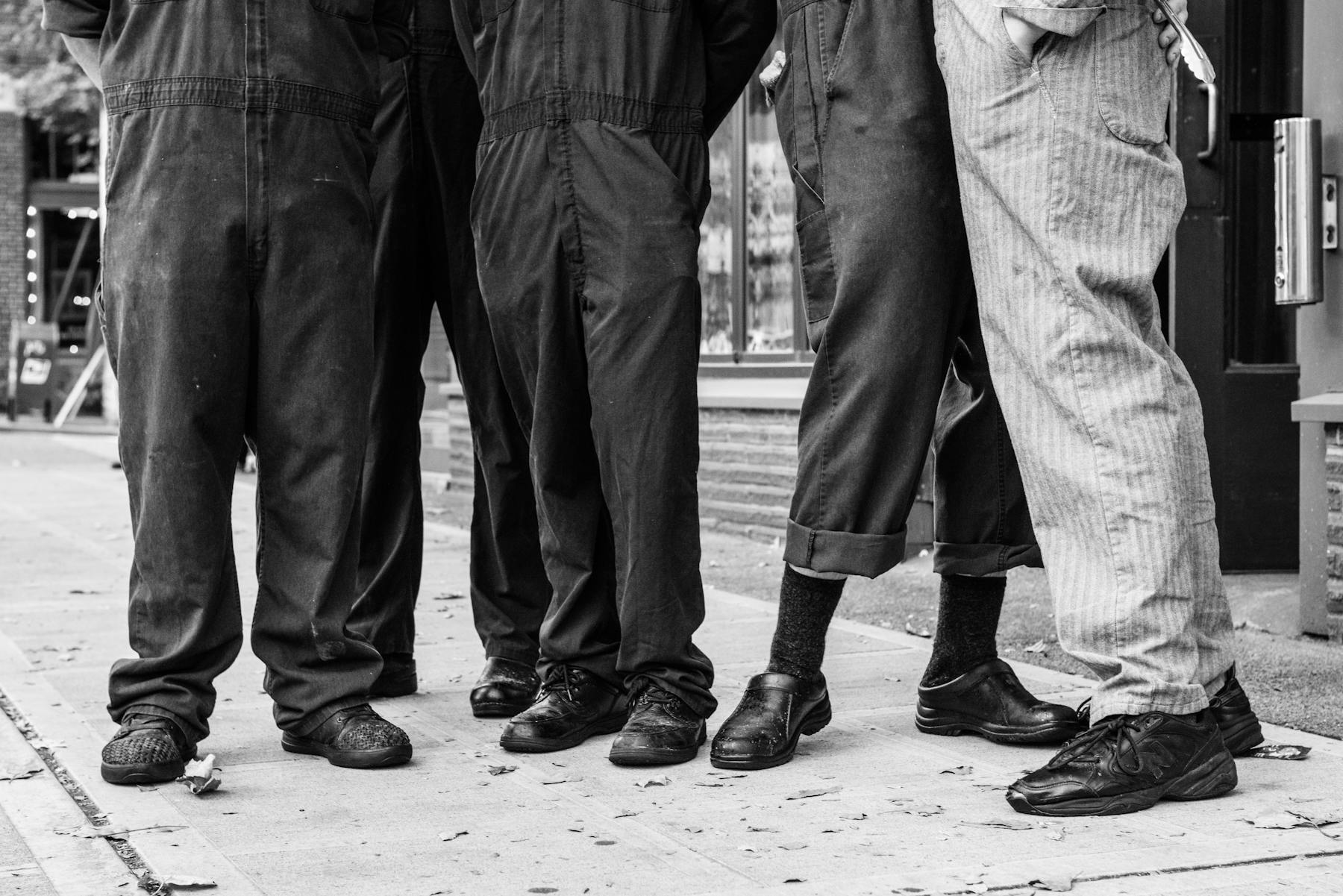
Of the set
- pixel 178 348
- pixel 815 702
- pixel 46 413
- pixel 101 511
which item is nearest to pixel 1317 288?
pixel 815 702

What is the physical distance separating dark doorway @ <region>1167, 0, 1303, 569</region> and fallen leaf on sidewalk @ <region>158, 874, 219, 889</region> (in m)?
4.15

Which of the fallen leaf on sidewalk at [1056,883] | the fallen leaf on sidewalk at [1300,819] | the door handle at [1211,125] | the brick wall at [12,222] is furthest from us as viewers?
the brick wall at [12,222]

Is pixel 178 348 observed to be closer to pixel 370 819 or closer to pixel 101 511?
pixel 370 819

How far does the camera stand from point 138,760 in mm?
2982

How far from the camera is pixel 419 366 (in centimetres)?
395

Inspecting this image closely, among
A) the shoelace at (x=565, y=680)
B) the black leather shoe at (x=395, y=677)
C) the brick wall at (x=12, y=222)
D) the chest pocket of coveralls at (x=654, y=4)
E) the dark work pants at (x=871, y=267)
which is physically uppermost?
the brick wall at (x=12, y=222)

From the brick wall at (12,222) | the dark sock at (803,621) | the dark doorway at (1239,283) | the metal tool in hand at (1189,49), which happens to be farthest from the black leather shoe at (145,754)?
the brick wall at (12,222)

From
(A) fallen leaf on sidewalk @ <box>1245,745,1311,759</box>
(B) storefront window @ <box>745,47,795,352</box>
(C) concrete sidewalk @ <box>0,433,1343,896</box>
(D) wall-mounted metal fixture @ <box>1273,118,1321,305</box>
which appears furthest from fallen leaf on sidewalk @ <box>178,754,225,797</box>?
(B) storefront window @ <box>745,47,795,352</box>

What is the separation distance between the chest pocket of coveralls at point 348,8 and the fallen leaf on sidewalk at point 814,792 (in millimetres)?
1739

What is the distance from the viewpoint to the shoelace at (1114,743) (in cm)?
271

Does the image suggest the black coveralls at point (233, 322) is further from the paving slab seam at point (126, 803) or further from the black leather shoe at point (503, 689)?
the black leather shoe at point (503, 689)

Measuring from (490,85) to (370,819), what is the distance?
149 cm

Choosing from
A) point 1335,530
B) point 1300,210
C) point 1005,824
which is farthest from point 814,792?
point 1300,210

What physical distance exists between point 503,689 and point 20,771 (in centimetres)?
103
